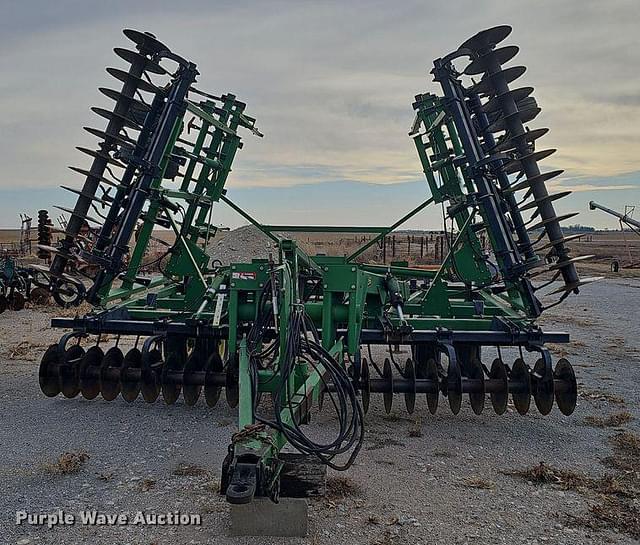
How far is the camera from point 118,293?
273 inches

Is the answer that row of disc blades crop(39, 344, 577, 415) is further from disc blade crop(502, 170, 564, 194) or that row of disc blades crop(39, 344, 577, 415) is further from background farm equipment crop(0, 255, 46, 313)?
background farm equipment crop(0, 255, 46, 313)

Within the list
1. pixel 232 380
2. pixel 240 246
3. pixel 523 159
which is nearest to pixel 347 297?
pixel 232 380

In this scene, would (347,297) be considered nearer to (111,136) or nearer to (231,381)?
(231,381)

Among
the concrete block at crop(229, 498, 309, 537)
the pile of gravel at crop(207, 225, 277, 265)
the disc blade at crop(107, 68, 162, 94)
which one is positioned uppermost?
the pile of gravel at crop(207, 225, 277, 265)

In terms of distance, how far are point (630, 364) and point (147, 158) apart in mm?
7433

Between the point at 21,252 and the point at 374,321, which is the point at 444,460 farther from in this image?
the point at 21,252

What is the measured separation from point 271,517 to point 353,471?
1.32 meters

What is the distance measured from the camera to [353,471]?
4691mm

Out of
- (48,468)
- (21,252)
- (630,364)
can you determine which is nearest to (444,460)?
(48,468)

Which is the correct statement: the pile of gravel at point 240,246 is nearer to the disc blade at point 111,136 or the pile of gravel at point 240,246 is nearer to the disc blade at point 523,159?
the disc blade at point 111,136

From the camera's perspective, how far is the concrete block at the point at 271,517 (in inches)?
137

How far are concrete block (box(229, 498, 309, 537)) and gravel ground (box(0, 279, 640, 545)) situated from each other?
75 mm

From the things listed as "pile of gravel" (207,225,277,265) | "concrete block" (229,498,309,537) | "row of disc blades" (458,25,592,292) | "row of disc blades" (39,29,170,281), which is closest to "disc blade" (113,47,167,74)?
"row of disc blades" (39,29,170,281)

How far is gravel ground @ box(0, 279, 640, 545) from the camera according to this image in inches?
146
